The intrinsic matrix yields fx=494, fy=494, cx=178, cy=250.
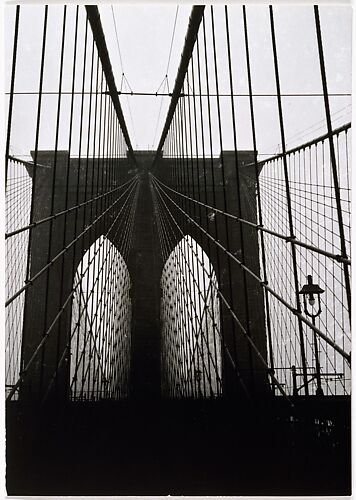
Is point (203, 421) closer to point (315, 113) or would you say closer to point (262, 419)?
point (262, 419)

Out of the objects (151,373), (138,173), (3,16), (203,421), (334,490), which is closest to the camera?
(334,490)

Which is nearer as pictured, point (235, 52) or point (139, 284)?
point (139, 284)

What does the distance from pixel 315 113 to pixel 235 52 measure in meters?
3.45

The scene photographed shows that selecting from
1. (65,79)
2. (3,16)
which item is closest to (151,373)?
(65,79)

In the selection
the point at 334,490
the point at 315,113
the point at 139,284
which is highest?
the point at 315,113

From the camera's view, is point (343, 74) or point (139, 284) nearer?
point (343, 74)

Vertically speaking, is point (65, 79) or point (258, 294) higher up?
point (65, 79)

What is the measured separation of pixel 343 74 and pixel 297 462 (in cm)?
128

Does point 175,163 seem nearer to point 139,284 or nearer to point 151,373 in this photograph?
point 139,284

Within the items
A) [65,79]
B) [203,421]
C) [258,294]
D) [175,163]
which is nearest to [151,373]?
[258,294]

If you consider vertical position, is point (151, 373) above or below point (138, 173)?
below

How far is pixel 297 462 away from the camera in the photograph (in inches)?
56.6

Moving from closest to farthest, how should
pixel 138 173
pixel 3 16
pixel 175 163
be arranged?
pixel 3 16, pixel 175 163, pixel 138 173

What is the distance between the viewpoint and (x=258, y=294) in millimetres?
10469
